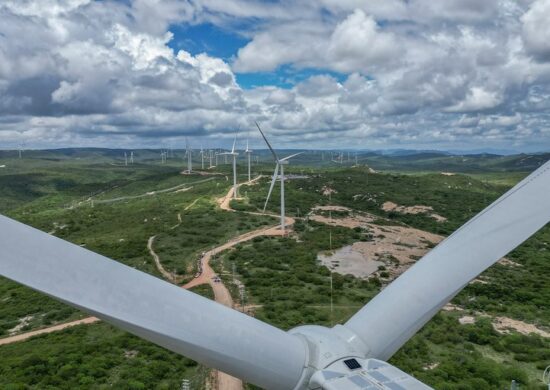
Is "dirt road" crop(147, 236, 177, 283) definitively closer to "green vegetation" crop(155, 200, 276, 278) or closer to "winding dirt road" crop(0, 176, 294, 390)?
"winding dirt road" crop(0, 176, 294, 390)

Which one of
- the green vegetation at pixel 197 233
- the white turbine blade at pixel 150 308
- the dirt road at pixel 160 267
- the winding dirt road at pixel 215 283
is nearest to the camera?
the white turbine blade at pixel 150 308

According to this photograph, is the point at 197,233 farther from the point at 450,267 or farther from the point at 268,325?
the point at 268,325

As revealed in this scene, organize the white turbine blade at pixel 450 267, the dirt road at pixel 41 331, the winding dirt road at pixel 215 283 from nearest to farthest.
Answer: the white turbine blade at pixel 450 267 → the winding dirt road at pixel 215 283 → the dirt road at pixel 41 331

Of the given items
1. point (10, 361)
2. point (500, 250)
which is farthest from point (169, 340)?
point (10, 361)

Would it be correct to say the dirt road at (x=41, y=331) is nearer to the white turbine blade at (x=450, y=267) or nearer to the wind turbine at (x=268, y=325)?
the wind turbine at (x=268, y=325)

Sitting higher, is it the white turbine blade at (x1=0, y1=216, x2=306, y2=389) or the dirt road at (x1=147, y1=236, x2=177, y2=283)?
the white turbine blade at (x1=0, y1=216, x2=306, y2=389)

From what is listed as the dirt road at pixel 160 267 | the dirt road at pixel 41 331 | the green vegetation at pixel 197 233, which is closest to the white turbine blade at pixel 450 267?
the dirt road at pixel 41 331

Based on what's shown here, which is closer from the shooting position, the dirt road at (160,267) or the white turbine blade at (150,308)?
the white turbine blade at (150,308)

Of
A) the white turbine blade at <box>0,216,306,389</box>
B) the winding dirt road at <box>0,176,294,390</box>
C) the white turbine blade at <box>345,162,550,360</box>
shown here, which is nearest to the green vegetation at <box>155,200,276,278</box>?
the winding dirt road at <box>0,176,294,390</box>
